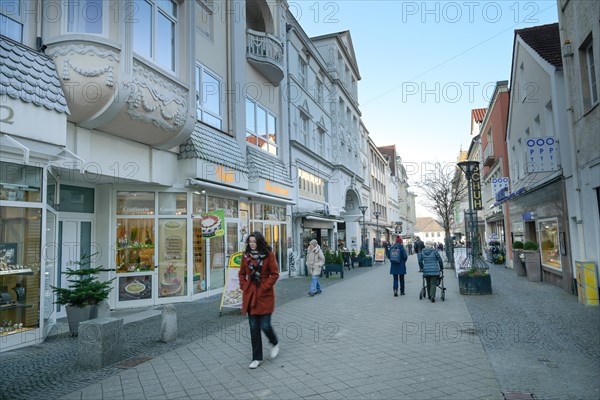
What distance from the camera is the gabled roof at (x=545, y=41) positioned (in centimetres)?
1359

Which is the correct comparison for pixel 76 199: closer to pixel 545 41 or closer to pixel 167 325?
pixel 167 325

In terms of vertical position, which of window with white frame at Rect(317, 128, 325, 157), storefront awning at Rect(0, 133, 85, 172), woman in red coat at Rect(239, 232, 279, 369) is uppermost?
window with white frame at Rect(317, 128, 325, 157)

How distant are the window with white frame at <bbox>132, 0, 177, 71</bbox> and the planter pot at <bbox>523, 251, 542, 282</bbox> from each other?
14151 mm

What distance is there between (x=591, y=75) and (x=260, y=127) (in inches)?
449

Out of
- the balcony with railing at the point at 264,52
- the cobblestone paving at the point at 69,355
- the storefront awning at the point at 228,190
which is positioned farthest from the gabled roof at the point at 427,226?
the cobblestone paving at the point at 69,355

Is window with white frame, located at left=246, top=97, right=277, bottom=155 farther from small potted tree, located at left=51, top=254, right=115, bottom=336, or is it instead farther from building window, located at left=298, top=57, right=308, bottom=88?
small potted tree, located at left=51, top=254, right=115, bottom=336

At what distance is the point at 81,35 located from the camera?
8.12m

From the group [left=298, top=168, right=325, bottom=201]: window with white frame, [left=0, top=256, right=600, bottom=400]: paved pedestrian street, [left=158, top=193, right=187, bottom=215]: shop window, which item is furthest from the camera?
[left=298, top=168, right=325, bottom=201]: window with white frame

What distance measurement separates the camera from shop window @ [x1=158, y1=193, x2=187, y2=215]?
11617mm

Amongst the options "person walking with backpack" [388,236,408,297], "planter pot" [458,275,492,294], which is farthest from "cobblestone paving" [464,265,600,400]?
"person walking with backpack" [388,236,408,297]

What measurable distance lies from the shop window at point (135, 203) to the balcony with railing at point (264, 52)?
7.92 metres

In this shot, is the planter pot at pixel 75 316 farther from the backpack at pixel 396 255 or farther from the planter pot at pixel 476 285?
the planter pot at pixel 476 285

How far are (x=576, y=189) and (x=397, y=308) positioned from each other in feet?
19.1

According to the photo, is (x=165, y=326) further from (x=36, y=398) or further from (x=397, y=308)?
(x=397, y=308)
